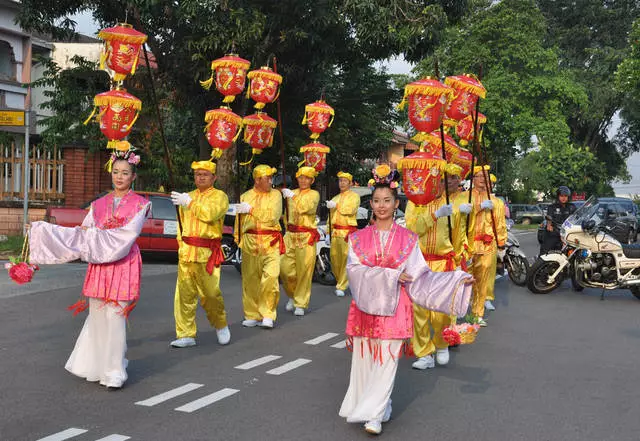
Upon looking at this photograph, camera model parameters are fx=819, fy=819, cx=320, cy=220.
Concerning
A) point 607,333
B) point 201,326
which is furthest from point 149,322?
point 607,333

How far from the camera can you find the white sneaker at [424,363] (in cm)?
718

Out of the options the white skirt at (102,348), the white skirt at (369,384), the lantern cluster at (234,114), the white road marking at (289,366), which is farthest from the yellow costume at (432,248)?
the white skirt at (102,348)

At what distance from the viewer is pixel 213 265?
785 cm

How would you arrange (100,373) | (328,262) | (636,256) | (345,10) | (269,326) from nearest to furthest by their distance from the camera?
(100,373), (269,326), (636,256), (328,262), (345,10)

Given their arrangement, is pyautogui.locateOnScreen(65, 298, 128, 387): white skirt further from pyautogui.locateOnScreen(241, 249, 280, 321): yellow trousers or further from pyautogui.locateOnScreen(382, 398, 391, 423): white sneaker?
pyautogui.locateOnScreen(241, 249, 280, 321): yellow trousers

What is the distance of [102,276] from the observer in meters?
6.26

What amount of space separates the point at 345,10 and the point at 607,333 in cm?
1016

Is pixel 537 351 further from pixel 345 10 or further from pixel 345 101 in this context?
pixel 345 101

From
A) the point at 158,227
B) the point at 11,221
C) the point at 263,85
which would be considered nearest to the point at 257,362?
the point at 263,85

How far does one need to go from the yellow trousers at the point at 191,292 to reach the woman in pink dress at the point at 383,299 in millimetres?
2674

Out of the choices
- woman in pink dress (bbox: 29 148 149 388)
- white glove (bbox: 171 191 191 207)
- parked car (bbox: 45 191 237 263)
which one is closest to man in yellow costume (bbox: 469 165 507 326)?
white glove (bbox: 171 191 191 207)

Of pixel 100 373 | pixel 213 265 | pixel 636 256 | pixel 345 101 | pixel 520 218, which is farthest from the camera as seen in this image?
pixel 520 218

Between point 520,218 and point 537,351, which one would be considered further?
point 520,218

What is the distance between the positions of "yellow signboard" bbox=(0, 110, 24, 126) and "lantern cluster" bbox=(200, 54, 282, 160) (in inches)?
242
